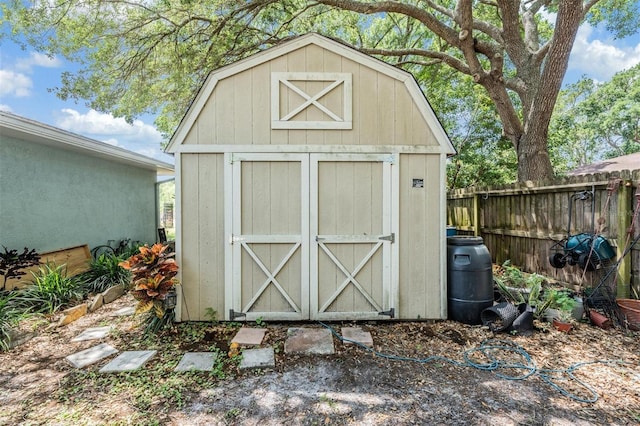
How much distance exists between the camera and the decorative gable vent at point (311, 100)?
355 centimetres

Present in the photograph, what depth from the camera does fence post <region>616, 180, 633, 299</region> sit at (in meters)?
3.37

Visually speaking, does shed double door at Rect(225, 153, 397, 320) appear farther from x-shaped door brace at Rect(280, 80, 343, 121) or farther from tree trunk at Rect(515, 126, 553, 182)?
tree trunk at Rect(515, 126, 553, 182)

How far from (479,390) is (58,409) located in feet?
10.0

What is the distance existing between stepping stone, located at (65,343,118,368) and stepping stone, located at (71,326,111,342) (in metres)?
0.25

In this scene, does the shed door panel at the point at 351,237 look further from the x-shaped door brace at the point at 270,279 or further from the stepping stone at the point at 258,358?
the stepping stone at the point at 258,358

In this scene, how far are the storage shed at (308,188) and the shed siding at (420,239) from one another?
0.02 metres

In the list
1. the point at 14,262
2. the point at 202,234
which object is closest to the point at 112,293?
the point at 14,262

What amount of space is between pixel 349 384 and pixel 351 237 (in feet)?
5.27

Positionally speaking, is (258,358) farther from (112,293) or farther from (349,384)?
(112,293)

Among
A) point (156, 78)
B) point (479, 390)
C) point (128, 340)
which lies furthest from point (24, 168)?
point (479, 390)

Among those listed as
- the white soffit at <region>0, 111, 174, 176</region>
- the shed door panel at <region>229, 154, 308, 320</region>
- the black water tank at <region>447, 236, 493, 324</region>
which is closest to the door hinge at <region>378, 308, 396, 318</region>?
the black water tank at <region>447, 236, 493, 324</region>

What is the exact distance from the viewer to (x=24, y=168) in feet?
15.4

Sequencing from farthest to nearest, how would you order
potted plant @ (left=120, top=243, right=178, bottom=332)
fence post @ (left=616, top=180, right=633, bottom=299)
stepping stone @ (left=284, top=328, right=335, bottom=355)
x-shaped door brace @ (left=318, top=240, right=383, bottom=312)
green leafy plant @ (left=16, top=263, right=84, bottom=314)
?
green leafy plant @ (left=16, top=263, right=84, bottom=314) → x-shaped door brace @ (left=318, top=240, right=383, bottom=312) → fence post @ (left=616, top=180, right=633, bottom=299) → potted plant @ (left=120, top=243, right=178, bottom=332) → stepping stone @ (left=284, top=328, right=335, bottom=355)

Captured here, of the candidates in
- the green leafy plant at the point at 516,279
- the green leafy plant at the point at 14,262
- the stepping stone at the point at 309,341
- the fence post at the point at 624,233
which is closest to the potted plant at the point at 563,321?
the green leafy plant at the point at 516,279
